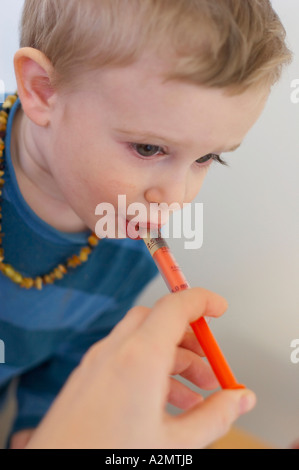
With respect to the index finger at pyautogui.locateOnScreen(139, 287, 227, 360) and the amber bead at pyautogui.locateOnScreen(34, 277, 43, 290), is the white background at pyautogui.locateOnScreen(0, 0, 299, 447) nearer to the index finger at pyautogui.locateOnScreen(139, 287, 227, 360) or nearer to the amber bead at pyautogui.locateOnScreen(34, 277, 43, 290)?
the amber bead at pyautogui.locateOnScreen(34, 277, 43, 290)

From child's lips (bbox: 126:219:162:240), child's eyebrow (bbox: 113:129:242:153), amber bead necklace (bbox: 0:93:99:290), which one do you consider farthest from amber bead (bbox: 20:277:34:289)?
child's eyebrow (bbox: 113:129:242:153)

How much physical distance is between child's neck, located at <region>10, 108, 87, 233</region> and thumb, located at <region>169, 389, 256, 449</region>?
1.20ft

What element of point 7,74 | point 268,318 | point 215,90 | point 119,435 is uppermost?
point 7,74

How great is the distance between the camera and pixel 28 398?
78 centimetres

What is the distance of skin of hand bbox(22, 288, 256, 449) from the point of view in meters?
0.33

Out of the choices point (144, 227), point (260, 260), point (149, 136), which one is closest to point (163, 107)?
point (149, 136)

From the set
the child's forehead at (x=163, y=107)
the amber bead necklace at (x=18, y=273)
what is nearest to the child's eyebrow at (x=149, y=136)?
the child's forehead at (x=163, y=107)

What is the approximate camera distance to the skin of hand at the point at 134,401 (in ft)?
1.07

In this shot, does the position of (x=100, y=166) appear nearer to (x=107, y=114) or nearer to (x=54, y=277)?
(x=107, y=114)

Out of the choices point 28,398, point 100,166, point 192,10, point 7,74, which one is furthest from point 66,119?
point 28,398

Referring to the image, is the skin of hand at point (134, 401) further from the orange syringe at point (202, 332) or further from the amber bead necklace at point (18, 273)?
the amber bead necklace at point (18, 273)

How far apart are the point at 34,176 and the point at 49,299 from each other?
0.56 feet

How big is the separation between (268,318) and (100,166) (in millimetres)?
419

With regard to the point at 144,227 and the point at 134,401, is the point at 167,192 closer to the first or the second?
the point at 144,227
